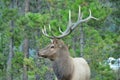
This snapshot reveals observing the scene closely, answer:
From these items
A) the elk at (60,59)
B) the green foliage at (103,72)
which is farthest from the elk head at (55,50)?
the green foliage at (103,72)

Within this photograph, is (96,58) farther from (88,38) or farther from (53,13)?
(53,13)

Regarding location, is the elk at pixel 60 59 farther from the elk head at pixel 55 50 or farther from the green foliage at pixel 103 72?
the green foliage at pixel 103 72

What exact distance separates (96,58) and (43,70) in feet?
6.00

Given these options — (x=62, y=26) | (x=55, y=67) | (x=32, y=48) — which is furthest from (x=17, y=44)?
(x=55, y=67)

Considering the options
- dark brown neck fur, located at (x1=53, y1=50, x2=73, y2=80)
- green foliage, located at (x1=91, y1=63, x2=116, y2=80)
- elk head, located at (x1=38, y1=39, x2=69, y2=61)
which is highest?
elk head, located at (x1=38, y1=39, x2=69, y2=61)

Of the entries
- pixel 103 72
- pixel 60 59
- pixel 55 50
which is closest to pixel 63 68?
pixel 60 59

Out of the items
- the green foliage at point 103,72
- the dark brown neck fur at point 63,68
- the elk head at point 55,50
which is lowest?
the green foliage at point 103,72

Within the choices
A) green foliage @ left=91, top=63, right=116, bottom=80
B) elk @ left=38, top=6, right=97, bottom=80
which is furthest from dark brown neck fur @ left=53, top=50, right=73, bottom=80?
green foliage @ left=91, top=63, right=116, bottom=80

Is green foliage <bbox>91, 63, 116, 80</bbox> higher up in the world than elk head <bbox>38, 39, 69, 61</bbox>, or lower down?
lower down

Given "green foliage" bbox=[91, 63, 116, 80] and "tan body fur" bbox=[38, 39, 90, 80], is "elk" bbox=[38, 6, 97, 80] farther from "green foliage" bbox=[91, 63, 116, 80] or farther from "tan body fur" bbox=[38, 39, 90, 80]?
"green foliage" bbox=[91, 63, 116, 80]

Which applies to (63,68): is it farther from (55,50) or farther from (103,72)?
(103,72)

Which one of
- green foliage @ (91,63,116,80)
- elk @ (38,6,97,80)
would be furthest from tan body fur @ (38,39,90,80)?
green foliage @ (91,63,116,80)

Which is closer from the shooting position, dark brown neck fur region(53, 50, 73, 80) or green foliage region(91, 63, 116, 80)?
dark brown neck fur region(53, 50, 73, 80)

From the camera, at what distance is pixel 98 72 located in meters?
15.5
